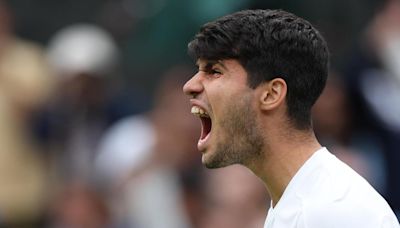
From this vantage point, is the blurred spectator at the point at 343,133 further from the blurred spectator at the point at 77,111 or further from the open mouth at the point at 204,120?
the open mouth at the point at 204,120

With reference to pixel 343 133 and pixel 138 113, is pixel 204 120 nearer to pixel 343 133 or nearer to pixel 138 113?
Answer: pixel 343 133

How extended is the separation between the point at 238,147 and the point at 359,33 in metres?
5.65

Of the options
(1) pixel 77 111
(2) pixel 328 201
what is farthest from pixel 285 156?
(1) pixel 77 111

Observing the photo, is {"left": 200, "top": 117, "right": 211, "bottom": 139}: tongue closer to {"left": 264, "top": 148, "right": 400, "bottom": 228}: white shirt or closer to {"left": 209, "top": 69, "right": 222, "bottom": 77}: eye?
{"left": 209, "top": 69, "right": 222, "bottom": 77}: eye

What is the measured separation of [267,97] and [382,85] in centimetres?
427

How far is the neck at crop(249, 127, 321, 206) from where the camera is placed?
452 cm

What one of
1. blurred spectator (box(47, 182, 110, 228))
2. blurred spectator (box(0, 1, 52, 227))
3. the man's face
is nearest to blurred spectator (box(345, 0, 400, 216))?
blurred spectator (box(47, 182, 110, 228))

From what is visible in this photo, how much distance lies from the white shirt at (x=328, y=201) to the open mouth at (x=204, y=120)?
1.34 ft

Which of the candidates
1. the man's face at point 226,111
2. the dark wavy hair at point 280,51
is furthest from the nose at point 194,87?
the dark wavy hair at point 280,51

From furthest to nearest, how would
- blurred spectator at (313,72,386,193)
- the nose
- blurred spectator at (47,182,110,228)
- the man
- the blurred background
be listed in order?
blurred spectator at (47,182,110,228)
the blurred background
blurred spectator at (313,72,386,193)
the nose
the man

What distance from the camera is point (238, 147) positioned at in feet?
15.0

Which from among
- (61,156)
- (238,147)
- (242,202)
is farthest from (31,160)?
(238,147)

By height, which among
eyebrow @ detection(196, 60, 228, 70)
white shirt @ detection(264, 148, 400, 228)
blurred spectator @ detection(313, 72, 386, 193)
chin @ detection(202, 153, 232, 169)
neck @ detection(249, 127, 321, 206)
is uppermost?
eyebrow @ detection(196, 60, 228, 70)

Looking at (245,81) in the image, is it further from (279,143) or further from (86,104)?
(86,104)
